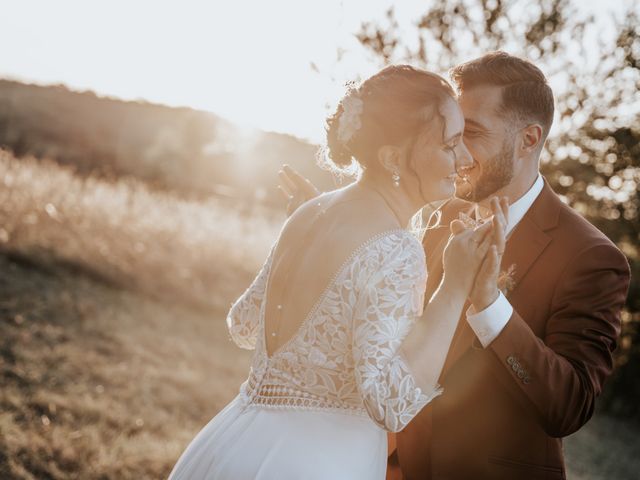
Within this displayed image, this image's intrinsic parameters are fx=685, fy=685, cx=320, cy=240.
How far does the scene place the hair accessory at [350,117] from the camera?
227 centimetres

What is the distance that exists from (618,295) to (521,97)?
102cm

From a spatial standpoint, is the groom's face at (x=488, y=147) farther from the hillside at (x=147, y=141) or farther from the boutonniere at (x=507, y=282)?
the hillside at (x=147, y=141)

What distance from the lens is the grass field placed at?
5227 millimetres

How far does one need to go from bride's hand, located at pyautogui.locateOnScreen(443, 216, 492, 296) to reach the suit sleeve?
0.33 metres

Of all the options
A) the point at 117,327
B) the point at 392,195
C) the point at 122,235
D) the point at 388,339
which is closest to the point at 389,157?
the point at 392,195

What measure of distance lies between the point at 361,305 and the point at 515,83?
1.53m

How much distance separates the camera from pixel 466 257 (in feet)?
7.06

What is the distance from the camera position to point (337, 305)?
2105 millimetres

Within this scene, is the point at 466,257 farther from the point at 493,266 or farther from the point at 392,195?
the point at 392,195

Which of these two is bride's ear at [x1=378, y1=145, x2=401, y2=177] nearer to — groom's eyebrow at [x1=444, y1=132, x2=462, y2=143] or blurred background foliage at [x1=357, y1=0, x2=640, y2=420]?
groom's eyebrow at [x1=444, y1=132, x2=462, y2=143]

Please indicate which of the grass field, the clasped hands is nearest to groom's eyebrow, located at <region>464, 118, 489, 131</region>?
the clasped hands

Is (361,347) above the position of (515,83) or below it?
below

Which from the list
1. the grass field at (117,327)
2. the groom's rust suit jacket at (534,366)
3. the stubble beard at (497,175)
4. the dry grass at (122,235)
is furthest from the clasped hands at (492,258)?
the dry grass at (122,235)

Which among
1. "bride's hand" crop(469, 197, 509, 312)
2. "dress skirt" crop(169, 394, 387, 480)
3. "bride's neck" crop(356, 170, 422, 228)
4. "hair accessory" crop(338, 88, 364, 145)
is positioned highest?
"hair accessory" crop(338, 88, 364, 145)
